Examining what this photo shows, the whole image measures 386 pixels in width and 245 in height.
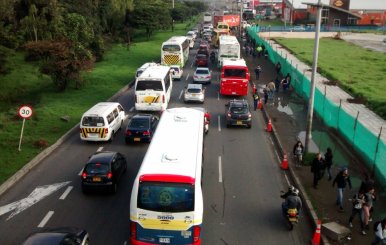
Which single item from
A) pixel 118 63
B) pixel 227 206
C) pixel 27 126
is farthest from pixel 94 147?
pixel 118 63

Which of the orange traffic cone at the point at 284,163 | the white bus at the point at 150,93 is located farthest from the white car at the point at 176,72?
the orange traffic cone at the point at 284,163

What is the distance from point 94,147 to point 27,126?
215 inches

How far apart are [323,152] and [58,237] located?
1573cm

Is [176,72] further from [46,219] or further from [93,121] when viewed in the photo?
[46,219]

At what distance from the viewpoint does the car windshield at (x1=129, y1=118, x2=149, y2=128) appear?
23453 millimetres

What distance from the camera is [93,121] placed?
2322 centimetres

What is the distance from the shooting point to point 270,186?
18.5 meters

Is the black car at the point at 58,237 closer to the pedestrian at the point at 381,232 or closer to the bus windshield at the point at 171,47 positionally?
the pedestrian at the point at 381,232

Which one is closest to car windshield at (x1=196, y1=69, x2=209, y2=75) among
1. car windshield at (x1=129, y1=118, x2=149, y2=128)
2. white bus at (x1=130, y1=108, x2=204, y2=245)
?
car windshield at (x1=129, y1=118, x2=149, y2=128)

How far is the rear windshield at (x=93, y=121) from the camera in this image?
23.1m

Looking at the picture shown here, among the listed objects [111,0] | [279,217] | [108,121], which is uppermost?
[111,0]

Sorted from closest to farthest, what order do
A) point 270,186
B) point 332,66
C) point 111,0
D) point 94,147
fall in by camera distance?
point 270,186, point 94,147, point 332,66, point 111,0

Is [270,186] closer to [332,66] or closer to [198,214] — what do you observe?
[198,214]

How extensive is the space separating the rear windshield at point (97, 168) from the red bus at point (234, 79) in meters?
20.1
